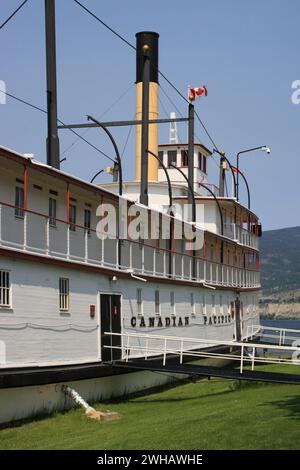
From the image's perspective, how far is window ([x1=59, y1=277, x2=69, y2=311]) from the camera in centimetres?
2209

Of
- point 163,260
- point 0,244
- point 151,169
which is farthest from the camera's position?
point 151,169

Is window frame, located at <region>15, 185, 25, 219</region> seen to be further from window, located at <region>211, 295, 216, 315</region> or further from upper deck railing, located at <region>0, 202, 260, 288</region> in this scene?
window, located at <region>211, 295, 216, 315</region>

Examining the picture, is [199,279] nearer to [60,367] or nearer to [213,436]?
[60,367]

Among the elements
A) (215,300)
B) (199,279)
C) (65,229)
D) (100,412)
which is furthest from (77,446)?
(215,300)

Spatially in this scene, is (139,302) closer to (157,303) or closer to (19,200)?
(157,303)

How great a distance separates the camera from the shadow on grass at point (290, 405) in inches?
689

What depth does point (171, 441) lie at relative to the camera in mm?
15234

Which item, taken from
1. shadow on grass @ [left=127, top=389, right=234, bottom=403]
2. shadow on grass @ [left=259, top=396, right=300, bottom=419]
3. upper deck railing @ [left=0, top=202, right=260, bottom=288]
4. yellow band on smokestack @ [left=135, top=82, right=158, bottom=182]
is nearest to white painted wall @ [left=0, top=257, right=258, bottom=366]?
upper deck railing @ [left=0, top=202, right=260, bottom=288]

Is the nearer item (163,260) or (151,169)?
(163,260)

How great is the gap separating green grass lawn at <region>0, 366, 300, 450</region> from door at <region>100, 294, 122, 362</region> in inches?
61.4

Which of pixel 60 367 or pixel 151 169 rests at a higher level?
pixel 151 169

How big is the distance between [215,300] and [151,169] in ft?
30.8

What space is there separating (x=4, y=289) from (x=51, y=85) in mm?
8956

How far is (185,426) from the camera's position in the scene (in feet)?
56.1
